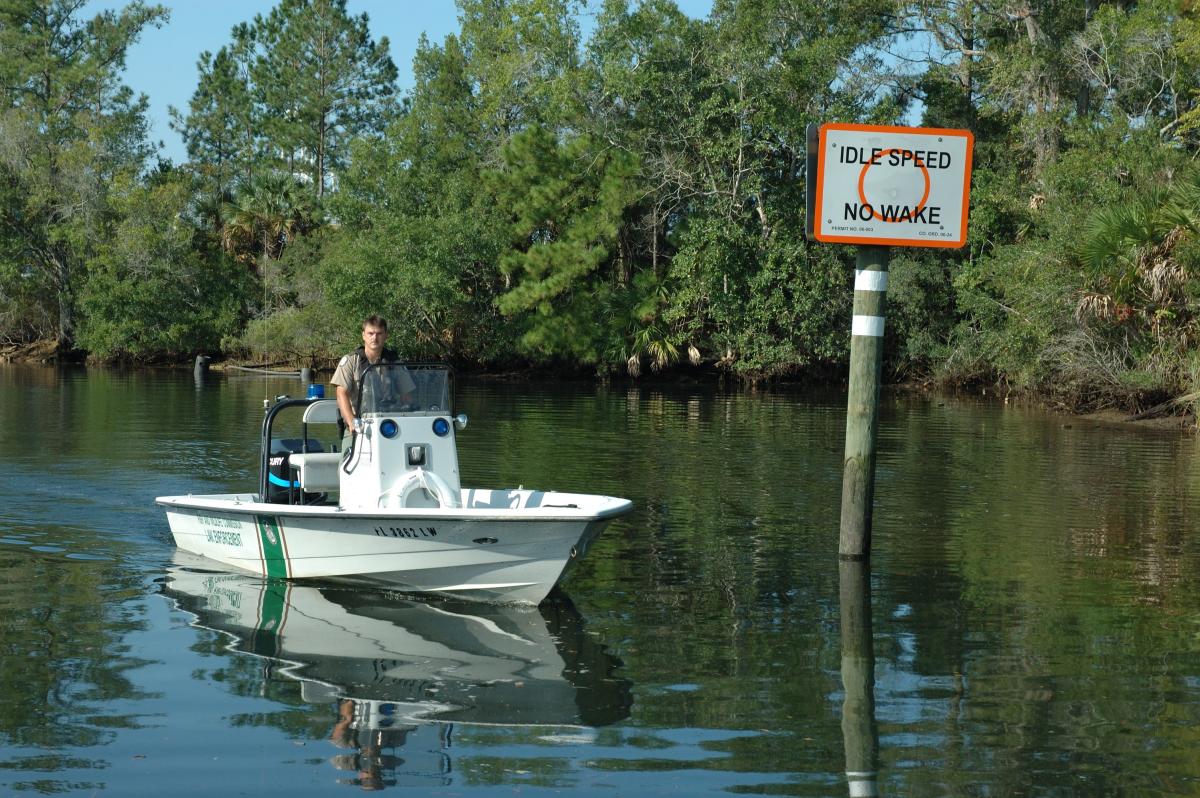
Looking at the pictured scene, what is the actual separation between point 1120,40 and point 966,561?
2804 cm

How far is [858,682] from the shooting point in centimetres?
810

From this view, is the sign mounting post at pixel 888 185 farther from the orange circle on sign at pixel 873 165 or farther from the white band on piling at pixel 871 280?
the white band on piling at pixel 871 280

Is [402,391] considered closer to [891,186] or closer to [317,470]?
[317,470]

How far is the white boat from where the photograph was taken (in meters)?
9.94

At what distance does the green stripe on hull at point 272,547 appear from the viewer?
35.9ft

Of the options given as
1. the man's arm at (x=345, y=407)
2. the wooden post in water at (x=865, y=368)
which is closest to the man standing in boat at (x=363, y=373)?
the man's arm at (x=345, y=407)

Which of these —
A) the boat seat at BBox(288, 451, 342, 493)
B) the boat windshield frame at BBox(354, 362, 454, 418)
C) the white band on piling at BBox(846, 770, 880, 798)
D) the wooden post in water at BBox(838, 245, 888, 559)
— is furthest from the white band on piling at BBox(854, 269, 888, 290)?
the white band on piling at BBox(846, 770, 880, 798)

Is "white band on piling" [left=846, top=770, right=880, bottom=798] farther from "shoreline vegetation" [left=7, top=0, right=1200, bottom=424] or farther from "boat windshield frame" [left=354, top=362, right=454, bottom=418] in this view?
"shoreline vegetation" [left=7, top=0, right=1200, bottom=424]

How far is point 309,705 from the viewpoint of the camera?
764cm

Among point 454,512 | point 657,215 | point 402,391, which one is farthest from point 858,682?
point 657,215

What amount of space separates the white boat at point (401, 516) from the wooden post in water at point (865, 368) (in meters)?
2.29

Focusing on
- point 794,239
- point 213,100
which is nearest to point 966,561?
point 794,239

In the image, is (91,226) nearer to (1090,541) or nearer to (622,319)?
(622,319)

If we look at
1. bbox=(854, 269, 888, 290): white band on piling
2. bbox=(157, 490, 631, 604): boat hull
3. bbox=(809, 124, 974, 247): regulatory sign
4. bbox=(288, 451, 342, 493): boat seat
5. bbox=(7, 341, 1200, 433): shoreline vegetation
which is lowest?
bbox=(157, 490, 631, 604): boat hull
